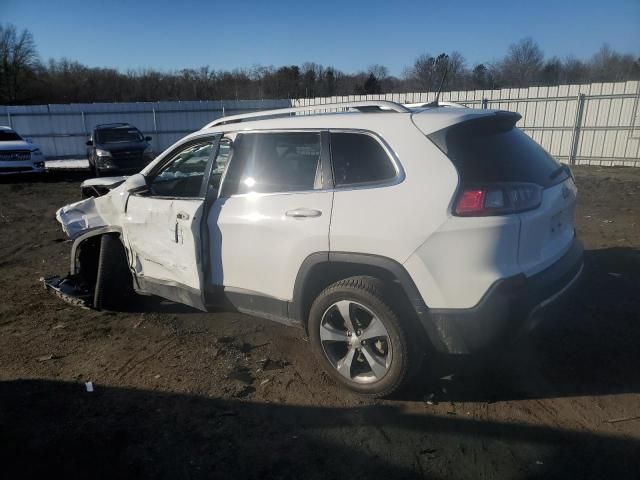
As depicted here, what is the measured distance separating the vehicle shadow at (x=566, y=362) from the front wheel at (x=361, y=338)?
0.99 ft

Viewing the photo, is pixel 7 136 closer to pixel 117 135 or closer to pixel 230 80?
pixel 117 135

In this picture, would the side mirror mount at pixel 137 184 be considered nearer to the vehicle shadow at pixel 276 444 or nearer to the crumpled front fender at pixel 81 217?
the crumpled front fender at pixel 81 217

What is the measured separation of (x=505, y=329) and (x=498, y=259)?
42 centimetres

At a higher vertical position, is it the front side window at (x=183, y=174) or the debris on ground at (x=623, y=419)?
the front side window at (x=183, y=174)

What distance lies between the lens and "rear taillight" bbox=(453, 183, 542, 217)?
2568 mm

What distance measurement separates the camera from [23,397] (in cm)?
326

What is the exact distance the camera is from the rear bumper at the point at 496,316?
2.56m

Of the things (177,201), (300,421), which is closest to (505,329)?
(300,421)

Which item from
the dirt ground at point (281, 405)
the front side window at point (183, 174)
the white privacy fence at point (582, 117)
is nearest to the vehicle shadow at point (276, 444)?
the dirt ground at point (281, 405)

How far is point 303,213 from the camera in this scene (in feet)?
10.2

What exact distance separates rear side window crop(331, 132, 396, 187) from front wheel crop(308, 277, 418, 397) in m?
0.66

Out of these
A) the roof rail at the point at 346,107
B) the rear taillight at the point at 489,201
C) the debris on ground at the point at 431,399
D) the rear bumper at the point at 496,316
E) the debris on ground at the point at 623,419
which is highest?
the roof rail at the point at 346,107

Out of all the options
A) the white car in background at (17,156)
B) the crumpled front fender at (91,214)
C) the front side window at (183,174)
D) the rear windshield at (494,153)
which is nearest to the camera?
the rear windshield at (494,153)

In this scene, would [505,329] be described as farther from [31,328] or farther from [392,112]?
[31,328]
